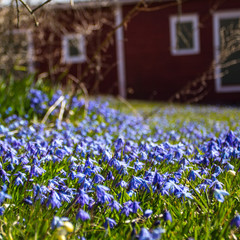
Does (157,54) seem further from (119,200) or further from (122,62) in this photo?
(119,200)

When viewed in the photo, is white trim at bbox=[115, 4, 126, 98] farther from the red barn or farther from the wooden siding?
the wooden siding

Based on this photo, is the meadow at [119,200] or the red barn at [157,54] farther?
the red barn at [157,54]

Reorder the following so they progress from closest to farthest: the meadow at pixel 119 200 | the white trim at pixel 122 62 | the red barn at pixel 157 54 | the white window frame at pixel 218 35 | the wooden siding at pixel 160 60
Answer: the meadow at pixel 119 200
the white window frame at pixel 218 35
the red barn at pixel 157 54
the wooden siding at pixel 160 60
the white trim at pixel 122 62

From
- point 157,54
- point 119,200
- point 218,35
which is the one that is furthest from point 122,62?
point 119,200

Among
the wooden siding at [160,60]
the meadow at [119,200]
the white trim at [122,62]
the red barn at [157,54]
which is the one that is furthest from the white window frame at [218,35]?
the meadow at [119,200]

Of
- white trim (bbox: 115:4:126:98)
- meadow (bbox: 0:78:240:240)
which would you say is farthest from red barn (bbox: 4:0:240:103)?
meadow (bbox: 0:78:240:240)

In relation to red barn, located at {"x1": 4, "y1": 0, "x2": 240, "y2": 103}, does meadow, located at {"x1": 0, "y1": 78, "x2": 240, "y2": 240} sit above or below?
below

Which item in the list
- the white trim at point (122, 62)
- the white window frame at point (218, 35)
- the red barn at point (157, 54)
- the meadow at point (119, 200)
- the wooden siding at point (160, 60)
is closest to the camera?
the meadow at point (119, 200)

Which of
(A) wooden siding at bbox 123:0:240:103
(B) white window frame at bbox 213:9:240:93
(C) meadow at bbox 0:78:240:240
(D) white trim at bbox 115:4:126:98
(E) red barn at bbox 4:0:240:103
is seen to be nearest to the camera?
(C) meadow at bbox 0:78:240:240

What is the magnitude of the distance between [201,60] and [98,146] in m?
14.1

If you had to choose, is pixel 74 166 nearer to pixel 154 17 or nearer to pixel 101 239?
pixel 101 239

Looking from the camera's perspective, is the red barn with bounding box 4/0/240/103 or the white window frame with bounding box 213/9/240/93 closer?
the white window frame with bounding box 213/9/240/93

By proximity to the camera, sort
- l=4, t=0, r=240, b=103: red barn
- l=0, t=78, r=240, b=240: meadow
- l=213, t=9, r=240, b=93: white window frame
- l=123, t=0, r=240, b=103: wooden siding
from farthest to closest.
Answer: l=123, t=0, r=240, b=103: wooden siding, l=4, t=0, r=240, b=103: red barn, l=213, t=9, r=240, b=93: white window frame, l=0, t=78, r=240, b=240: meadow

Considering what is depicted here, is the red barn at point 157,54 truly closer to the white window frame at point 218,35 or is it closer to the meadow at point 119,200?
the white window frame at point 218,35
